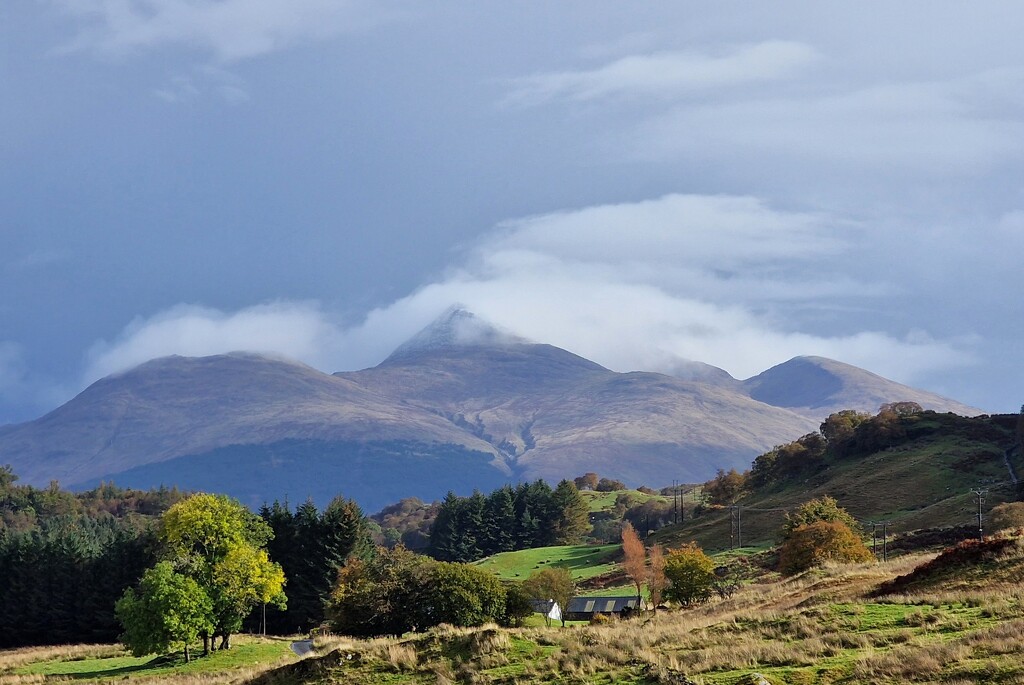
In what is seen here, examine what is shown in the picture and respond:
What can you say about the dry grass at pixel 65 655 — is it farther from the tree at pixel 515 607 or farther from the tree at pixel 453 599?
the tree at pixel 515 607

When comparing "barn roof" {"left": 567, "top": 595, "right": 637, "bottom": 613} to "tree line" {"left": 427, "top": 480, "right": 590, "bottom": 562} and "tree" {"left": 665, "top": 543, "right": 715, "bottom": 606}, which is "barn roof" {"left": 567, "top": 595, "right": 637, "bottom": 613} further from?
"tree line" {"left": 427, "top": 480, "right": 590, "bottom": 562}

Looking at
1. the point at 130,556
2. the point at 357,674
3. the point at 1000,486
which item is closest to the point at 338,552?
the point at 130,556

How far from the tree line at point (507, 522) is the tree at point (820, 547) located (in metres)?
92.1

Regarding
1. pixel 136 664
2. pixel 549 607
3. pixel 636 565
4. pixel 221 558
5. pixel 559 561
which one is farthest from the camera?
pixel 559 561

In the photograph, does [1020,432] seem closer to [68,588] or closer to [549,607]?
[549,607]

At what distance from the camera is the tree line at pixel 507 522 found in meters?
182

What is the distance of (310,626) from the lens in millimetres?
105188

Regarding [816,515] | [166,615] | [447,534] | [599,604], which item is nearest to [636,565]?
[599,604]

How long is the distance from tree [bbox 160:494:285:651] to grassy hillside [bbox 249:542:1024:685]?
31511 millimetres

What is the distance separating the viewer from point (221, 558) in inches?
2830

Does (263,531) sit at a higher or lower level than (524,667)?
higher

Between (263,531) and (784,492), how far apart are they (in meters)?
119

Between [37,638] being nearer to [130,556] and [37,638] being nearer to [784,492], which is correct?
[130,556]

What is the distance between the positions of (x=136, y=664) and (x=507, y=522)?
12478cm
